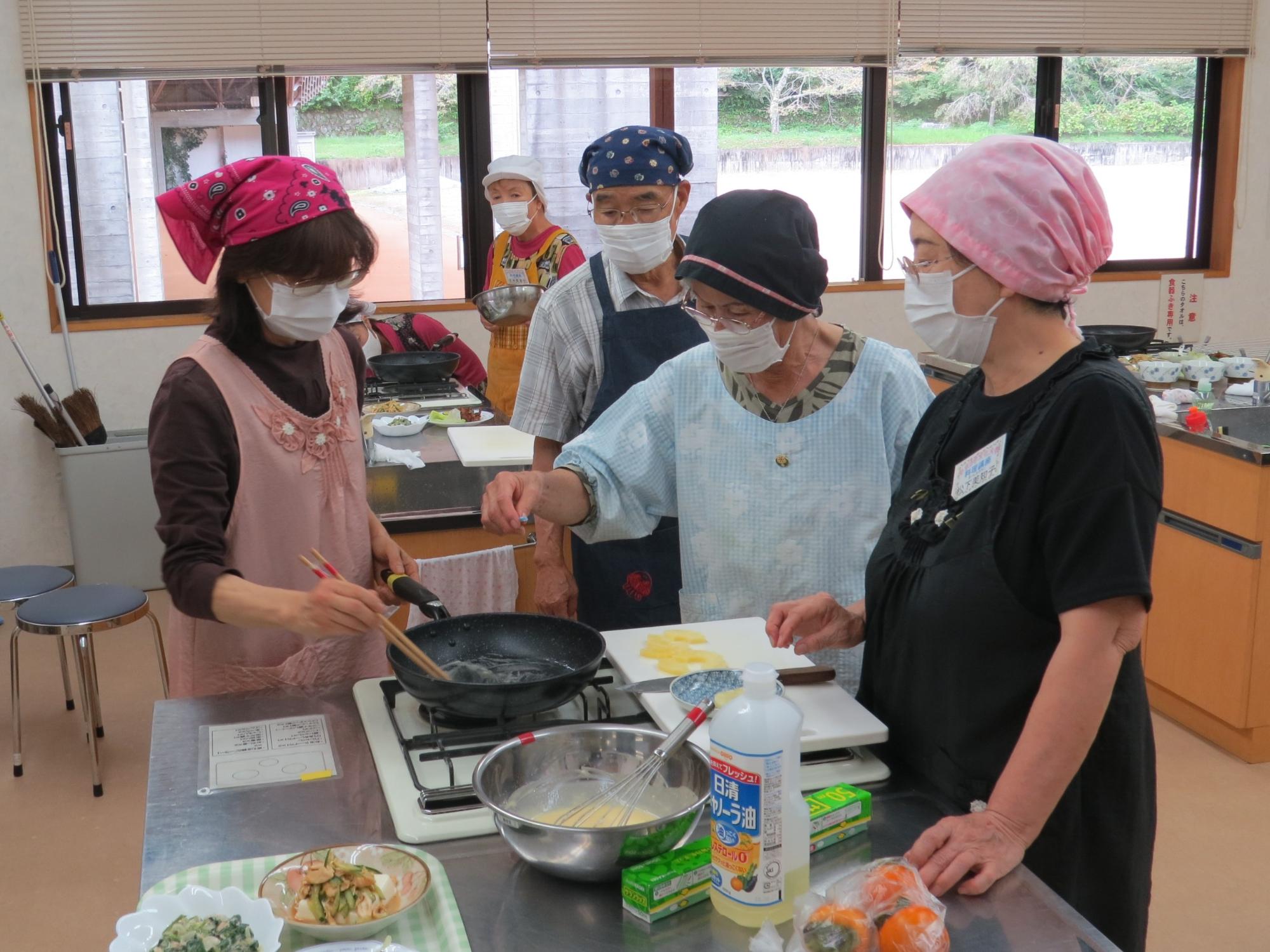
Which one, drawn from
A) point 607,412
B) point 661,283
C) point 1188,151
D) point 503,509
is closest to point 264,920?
point 503,509

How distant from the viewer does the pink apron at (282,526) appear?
1.75m

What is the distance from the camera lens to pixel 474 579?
252 cm

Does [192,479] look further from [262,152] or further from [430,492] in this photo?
[262,152]

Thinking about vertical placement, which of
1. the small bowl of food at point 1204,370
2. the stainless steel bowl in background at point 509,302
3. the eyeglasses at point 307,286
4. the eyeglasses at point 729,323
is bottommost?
the small bowl of food at point 1204,370

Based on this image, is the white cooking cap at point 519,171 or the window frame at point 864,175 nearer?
the white cooking cap at point 519,171

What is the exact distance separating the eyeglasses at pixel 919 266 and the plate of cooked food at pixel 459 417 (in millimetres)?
2217

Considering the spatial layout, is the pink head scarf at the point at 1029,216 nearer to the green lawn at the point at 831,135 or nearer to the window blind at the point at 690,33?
the window blind at the point at 690,33

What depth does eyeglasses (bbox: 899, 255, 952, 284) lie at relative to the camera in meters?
1.33

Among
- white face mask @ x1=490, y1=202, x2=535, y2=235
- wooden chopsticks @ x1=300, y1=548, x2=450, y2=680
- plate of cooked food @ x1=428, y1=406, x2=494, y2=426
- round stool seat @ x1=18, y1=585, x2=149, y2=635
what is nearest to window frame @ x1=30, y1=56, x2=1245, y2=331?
white face mask @ x1=490, y1=202, x2=535, y2=235

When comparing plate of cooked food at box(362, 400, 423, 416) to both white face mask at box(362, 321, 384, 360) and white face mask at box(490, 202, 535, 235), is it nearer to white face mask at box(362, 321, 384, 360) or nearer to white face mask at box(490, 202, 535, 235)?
white face mask at box(362, 321, 384, 360)

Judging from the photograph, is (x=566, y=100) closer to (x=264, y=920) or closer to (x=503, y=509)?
(x=503, y=509)

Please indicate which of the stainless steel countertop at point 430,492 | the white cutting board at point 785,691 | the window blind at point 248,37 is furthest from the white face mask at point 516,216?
the white cutting board at point 785,691

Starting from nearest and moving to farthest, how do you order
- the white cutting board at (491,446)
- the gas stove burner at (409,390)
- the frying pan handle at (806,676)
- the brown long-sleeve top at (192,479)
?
1. the frying pan handle at (806,676)
2. the brown long-sleeve top at (192,479)
3. the white cutting board at (491,446)
4. the gas stove burner at (409,390)

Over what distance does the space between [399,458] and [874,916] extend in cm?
226
